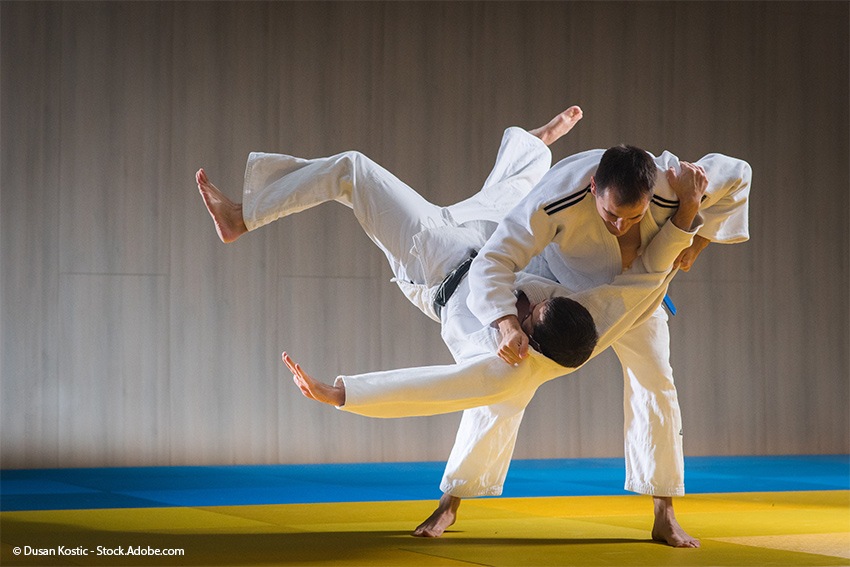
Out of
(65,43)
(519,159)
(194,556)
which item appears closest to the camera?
(194,556)

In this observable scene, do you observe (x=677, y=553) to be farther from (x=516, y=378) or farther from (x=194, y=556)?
(x=194, y=556)

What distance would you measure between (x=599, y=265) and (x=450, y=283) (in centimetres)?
47

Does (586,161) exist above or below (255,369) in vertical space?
above

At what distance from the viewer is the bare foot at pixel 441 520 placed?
11.0ft

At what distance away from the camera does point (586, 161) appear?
293 centimetres

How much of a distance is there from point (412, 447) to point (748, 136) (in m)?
2.94

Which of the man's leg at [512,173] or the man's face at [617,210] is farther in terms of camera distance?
the man's leg at [512,173]

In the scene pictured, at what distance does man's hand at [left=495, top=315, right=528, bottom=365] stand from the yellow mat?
1.78 feet

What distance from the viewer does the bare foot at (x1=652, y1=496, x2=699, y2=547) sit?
3.19 metres

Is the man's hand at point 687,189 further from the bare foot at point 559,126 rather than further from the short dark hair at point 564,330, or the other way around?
the bare foot at point 559,126

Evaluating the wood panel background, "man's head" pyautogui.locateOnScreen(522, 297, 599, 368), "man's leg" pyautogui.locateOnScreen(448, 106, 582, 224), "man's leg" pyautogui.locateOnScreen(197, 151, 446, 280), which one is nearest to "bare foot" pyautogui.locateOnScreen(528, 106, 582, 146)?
"man's leg" pyautogui.locateOnScreen(448, 106, 582, 224)

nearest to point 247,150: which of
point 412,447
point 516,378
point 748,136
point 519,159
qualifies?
point 412,447

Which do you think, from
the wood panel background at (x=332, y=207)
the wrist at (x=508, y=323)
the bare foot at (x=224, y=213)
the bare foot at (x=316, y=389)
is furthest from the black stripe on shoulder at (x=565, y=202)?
the wood panel background at (x=332, y=207)

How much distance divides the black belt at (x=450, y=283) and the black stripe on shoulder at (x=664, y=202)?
603 millimetres
